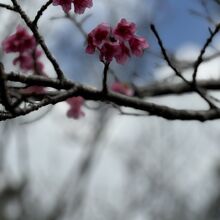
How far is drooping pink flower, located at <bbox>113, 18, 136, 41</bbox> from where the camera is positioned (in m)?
2.55

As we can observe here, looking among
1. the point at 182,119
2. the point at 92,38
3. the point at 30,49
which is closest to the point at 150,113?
the point at 182,119

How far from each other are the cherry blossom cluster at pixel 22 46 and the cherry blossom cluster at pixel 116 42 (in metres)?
1.11

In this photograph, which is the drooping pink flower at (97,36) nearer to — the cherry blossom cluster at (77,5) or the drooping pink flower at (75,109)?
the cherry blossom cluster at (77,5)

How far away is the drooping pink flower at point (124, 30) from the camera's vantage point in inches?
101

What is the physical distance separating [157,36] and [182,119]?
0.62 metres

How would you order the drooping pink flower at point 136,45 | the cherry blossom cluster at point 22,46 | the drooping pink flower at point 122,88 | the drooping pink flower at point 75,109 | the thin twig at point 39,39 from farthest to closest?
the drooping pink flower at point 122,88 < the drooping pink flower at point 75,109 < the cherry blossom cluster at point 22,46 < the drooping pink flower at point 136,45 < the thin twig at point 39,39

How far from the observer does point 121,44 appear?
102 inches

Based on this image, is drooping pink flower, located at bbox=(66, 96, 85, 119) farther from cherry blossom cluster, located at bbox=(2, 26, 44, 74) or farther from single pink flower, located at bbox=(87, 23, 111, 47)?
single pink flower, located at bbox=(87, 23, 111, 47)

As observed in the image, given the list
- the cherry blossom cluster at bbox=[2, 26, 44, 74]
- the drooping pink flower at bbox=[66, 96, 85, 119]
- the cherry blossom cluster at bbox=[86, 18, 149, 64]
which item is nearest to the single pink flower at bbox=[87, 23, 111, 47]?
the cherry blossom cluster at bbox=[86, 18, 149, 64]

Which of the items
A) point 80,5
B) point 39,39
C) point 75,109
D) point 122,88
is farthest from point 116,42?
point 122,88

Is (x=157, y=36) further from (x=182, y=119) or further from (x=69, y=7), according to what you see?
(x=182, y=119)

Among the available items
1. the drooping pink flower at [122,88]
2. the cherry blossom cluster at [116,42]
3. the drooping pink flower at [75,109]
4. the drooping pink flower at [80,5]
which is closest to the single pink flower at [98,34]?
the cherry blossom cluster at [116,42]

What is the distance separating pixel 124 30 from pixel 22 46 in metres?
1.27

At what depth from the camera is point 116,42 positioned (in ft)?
8.34
